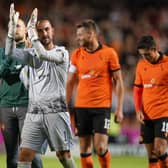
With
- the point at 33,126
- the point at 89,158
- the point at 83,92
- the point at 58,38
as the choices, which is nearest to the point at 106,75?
the point at 83,92

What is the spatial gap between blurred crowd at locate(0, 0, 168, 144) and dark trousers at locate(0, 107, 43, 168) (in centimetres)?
859

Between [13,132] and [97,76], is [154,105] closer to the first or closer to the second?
[97,76]

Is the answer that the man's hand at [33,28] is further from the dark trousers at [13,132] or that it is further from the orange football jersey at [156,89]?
the orange football jersey at [156,89]

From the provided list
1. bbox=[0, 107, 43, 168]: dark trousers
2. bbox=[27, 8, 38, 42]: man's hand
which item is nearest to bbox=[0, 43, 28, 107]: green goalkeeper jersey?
bbox=[0, 107, 43, 168]: dark trousers

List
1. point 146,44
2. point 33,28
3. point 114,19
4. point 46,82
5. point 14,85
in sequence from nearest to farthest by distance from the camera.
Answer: point 33,28 → point 46,82 → point 14,85 → point 146,44 → point 114,19

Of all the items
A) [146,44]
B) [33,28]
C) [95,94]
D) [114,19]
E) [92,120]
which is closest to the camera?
[33,28]

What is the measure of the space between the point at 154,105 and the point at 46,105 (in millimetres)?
1997

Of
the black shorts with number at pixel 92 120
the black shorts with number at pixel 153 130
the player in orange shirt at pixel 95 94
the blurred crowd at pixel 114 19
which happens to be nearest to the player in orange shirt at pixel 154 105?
the black shorts with number at pixel 153 130

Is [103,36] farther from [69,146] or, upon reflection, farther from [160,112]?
[69,146]

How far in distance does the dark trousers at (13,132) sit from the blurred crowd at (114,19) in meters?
8.59

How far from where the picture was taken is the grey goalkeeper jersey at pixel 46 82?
29.1 feet

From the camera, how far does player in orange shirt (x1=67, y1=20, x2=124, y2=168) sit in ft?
34.0

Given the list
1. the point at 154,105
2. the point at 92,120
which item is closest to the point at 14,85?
the point at 92,120

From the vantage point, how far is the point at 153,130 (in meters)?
10.6
